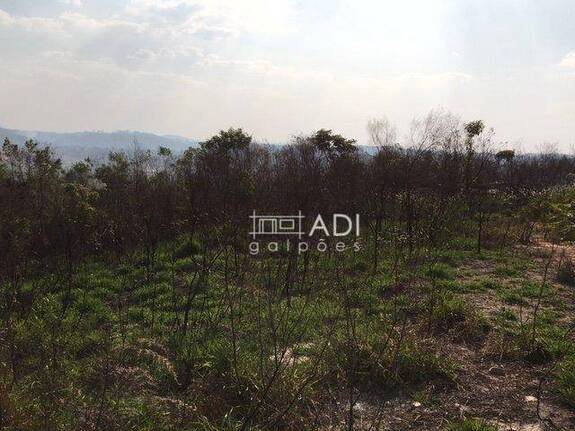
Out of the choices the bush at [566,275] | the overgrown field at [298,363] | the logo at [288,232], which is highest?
the logo at [288,232]

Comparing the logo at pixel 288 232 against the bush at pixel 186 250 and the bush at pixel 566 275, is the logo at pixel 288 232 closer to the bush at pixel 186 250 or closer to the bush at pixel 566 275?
the bush at pixel 186 250

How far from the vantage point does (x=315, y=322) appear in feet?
18.2

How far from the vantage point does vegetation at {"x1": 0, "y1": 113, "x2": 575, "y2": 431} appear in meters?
3.57

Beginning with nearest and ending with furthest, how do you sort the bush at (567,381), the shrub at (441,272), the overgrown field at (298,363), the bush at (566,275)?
the overgrown field at (298,363), the bush at (567,381), the bush at (566,275), the shrub at (441,272)

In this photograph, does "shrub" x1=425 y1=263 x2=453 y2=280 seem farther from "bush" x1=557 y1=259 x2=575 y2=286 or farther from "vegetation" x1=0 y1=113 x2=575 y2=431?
"bush" x1=557 y1=259 x2=575 y2=286

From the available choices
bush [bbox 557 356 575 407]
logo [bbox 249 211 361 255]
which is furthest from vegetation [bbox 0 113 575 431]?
logo [bbox 249 211 361 255]

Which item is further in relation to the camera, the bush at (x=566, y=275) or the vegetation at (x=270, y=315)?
the bush at (x=566, y=275)

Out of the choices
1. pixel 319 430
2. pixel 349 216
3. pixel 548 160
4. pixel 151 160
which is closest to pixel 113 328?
pixel 319 430

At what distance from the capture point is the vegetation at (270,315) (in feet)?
11.7

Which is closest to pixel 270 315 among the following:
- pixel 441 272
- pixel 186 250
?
pixel 441 272

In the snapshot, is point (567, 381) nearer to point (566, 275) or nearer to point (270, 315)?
point (270, 315)

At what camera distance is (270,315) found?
318 centimetres

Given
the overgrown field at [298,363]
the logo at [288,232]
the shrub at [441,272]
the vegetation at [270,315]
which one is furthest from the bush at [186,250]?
the shrub at [441,272]

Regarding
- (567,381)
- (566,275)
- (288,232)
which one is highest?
(288,232)
